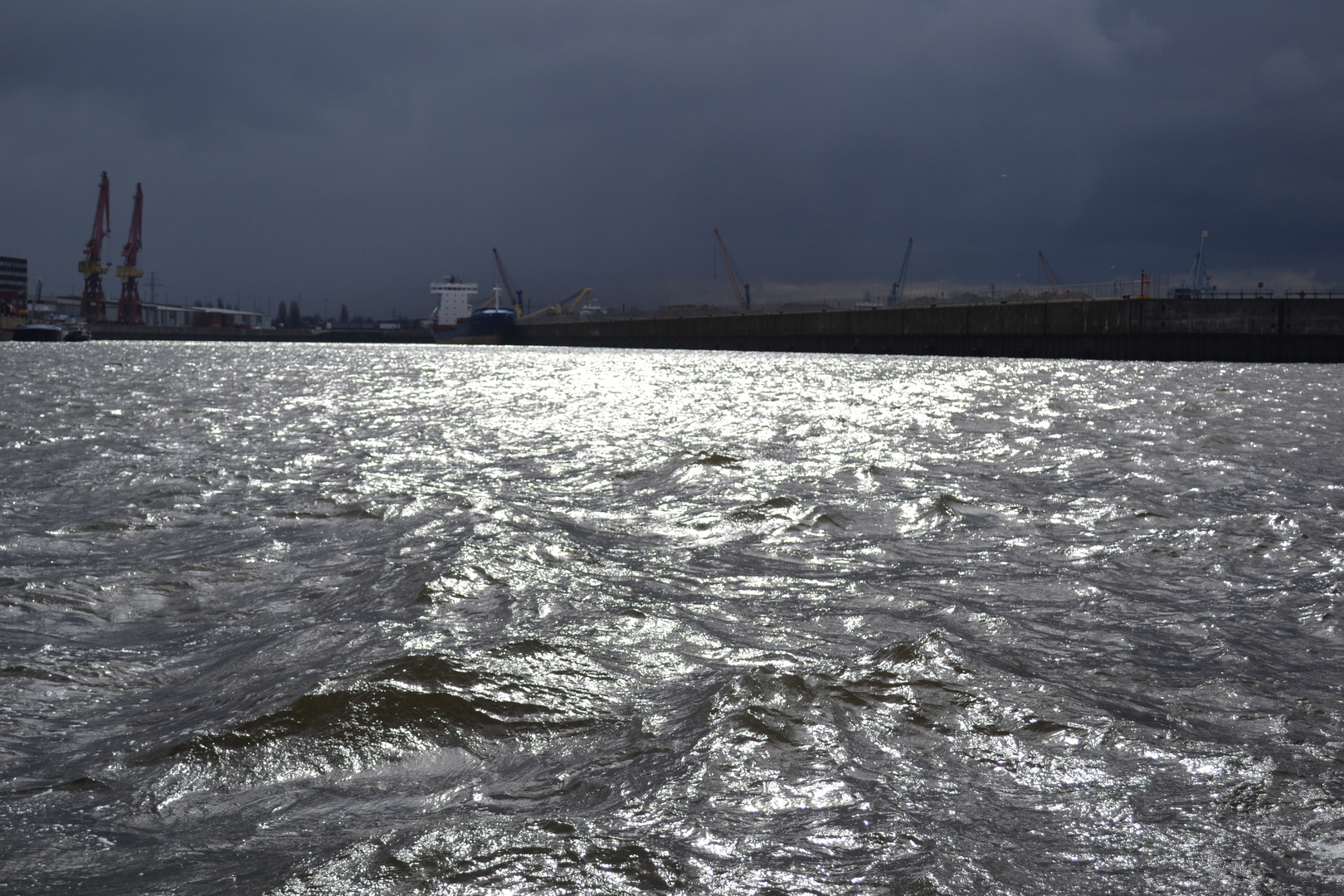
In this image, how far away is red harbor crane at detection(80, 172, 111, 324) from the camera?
121 m

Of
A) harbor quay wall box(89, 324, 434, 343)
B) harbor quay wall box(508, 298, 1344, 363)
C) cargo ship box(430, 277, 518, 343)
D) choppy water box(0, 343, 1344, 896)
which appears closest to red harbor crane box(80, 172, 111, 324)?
harbor quay wall box(89, 324, 434, 343)

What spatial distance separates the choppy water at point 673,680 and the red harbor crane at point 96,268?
428ft

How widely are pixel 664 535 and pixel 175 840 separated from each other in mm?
4786

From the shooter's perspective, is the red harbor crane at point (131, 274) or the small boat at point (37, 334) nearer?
the small boat at point (37, 334)

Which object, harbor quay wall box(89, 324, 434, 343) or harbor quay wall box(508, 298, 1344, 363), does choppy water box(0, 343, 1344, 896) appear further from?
harbor quay wall box(89, 324, 434, 343)

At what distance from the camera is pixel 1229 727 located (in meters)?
3.67

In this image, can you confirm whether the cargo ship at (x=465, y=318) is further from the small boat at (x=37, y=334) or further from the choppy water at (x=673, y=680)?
the choppy water at (x=673, y=680)

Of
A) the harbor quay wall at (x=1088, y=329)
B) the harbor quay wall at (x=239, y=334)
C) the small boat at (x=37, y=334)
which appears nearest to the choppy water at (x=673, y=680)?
the harbor quay wall at (x=1088, y=329)

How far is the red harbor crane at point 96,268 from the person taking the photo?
396 ft

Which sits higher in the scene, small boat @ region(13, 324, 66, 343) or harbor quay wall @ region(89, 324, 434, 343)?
harbor quay wall @ region(89, 324, 434, 343)

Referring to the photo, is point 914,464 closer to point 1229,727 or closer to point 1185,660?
point 1185,660

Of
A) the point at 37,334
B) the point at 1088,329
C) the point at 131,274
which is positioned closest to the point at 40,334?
the point at 37,334

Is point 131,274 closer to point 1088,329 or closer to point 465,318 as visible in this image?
point 465,318

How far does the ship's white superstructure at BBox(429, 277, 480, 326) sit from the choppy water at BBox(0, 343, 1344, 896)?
125m
